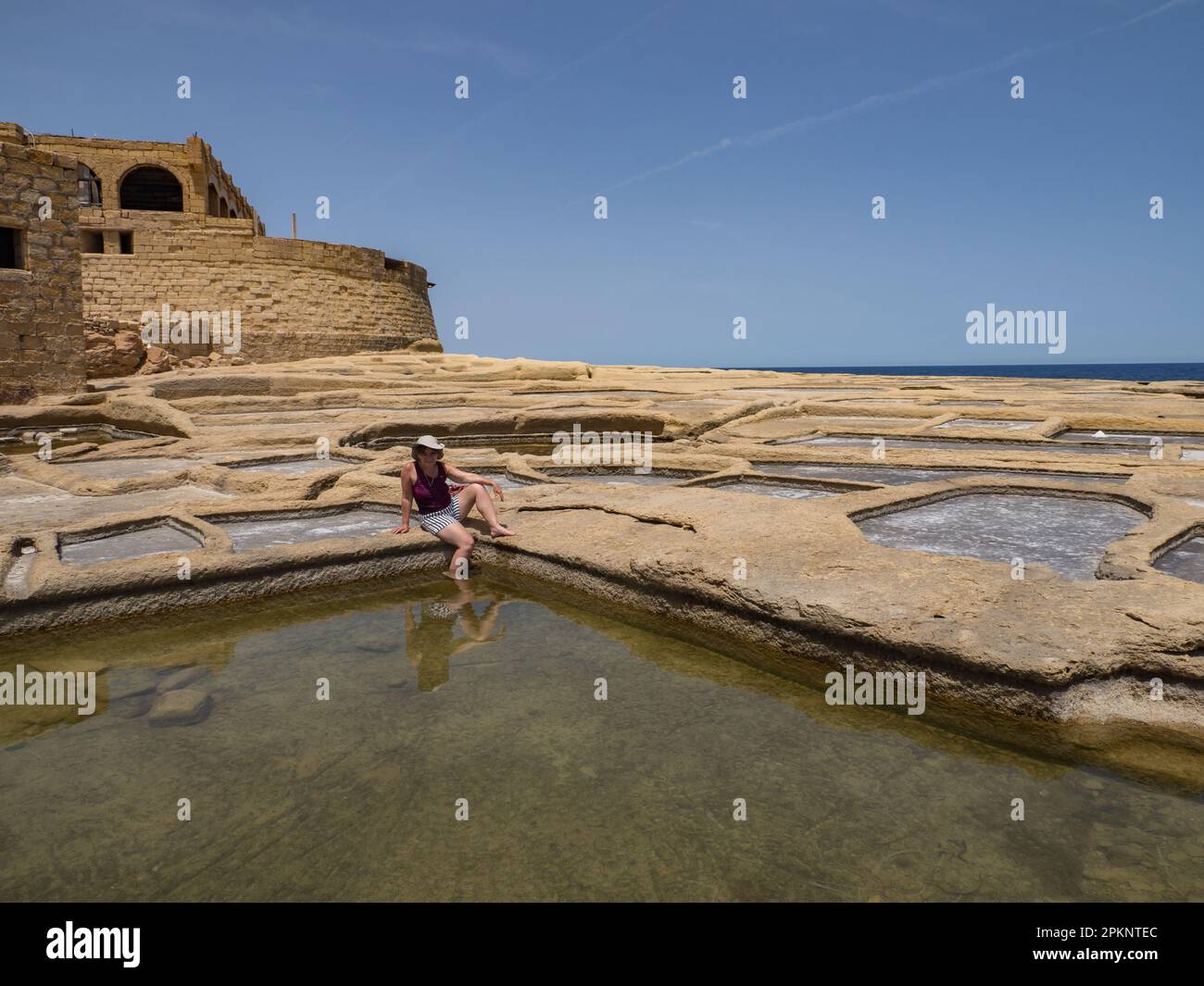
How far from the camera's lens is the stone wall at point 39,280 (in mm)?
11742

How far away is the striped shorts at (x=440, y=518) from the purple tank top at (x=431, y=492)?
0.03 meters

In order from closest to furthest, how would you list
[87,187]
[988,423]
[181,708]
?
[181,708] < [988,423] < [87,187]

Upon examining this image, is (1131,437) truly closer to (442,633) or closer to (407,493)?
(407,493)

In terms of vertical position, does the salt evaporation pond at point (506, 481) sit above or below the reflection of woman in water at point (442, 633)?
above

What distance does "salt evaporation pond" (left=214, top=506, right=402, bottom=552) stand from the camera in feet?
14.8

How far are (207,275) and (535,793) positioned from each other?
21486mm

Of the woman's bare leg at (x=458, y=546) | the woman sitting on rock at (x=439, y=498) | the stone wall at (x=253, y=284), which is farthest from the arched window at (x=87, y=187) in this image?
the woman's bare leg at (x=458, y=546)

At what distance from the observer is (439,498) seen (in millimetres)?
4602

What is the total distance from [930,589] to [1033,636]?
0.45 m

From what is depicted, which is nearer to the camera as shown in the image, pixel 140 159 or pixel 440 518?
pixel 440 518

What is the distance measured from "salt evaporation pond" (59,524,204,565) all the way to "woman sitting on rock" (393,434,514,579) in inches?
42.2

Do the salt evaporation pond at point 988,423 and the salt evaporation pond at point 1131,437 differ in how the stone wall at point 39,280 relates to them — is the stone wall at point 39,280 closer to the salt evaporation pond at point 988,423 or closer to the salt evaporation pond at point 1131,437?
the salt evaporation pond at point 988,423

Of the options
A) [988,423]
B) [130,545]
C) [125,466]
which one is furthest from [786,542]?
[988,423]

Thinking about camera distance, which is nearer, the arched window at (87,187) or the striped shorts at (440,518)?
the striped shorts at (440,518)
